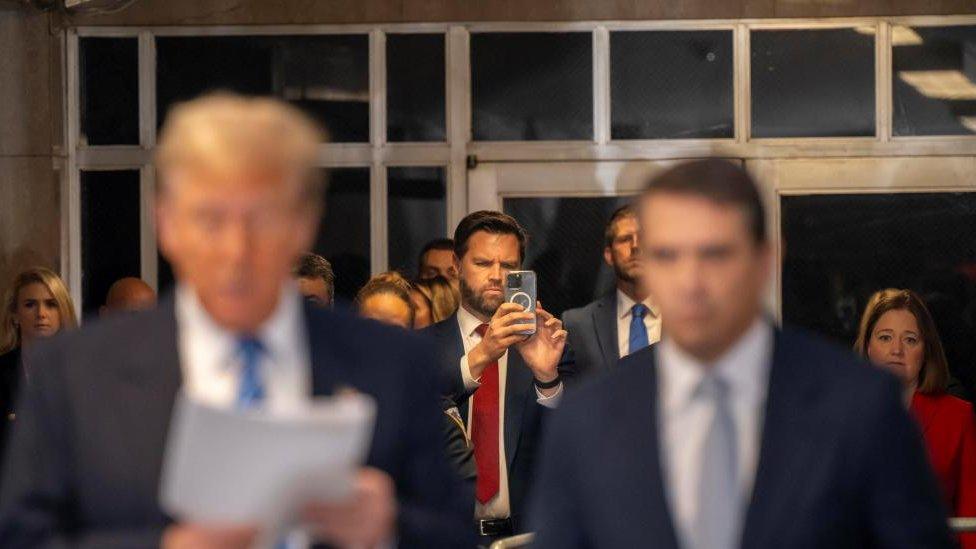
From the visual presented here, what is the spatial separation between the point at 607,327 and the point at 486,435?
3.10ft

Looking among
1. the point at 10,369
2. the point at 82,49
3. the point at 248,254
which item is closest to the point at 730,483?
the point at 248,254

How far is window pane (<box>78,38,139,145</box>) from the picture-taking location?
9805mm

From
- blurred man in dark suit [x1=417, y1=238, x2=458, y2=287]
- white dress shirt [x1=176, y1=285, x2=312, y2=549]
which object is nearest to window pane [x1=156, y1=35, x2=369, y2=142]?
blurred man in dark suit [x1=417, y1=238, x2=458, y2=287]

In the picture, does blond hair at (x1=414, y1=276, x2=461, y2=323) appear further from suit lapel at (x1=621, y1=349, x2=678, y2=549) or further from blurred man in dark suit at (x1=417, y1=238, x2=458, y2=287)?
suit lapel at (x1=621, y1=349, x2=678, y2=549)

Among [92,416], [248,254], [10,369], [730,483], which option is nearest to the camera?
[248,254]

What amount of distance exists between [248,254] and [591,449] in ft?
2.27

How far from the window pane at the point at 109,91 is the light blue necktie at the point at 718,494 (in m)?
7.60

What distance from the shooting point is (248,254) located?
228 cm

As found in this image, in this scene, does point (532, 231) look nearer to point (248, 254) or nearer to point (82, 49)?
point (82, 49)

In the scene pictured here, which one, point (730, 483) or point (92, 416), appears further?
point (730, 483)

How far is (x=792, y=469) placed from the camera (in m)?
2.59

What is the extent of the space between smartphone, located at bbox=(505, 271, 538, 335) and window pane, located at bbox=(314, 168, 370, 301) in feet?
12.7

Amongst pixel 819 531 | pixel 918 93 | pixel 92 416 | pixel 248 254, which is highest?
pixel 918 93

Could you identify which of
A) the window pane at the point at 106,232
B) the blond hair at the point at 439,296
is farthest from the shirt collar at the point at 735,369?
the window pane at the point at 106,232
